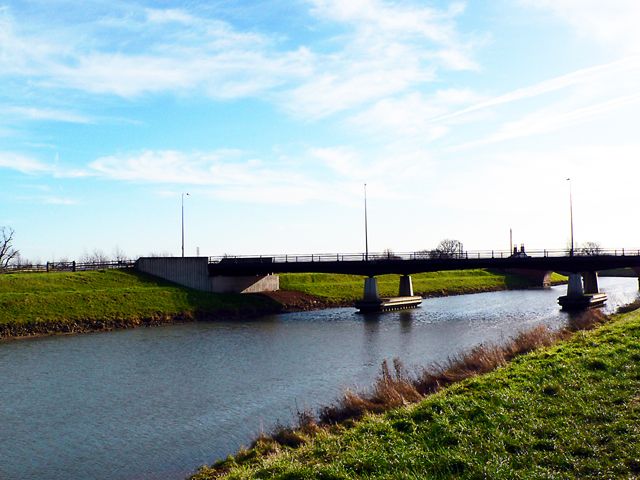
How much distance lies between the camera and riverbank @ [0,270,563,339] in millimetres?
58250

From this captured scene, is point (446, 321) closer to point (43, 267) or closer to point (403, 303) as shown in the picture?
point (403, 303)

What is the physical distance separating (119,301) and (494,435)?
189 ft

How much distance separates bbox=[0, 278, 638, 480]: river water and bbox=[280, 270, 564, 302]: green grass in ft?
95.4

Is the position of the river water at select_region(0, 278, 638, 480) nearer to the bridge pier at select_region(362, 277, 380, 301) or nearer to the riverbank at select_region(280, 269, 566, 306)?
the bridge pier at select_region(362, 277, 380, 301)

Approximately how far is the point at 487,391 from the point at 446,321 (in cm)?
4483

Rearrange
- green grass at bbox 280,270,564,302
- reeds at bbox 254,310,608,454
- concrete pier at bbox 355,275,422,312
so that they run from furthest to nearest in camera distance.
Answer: green grass at bbox 280,270,564,302 → concrete pier at bbox 355,275,422,312 → reeds at bbox 254,310,608,454

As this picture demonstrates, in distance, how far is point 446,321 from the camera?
63188 mm

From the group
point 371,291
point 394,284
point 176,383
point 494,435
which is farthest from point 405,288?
point 494,435

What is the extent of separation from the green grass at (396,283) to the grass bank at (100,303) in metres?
14.4

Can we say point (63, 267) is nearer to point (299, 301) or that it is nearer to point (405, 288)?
point (299, 301)

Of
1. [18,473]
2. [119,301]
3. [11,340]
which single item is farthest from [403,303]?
[18,473]

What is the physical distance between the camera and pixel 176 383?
33.1m

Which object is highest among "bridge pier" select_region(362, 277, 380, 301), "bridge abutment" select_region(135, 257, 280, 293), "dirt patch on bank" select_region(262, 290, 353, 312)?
"bridge abutment" select_region(135, 257, 280, 293)

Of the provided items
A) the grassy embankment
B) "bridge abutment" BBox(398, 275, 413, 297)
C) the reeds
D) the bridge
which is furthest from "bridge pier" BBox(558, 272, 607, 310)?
the grassy embankment
